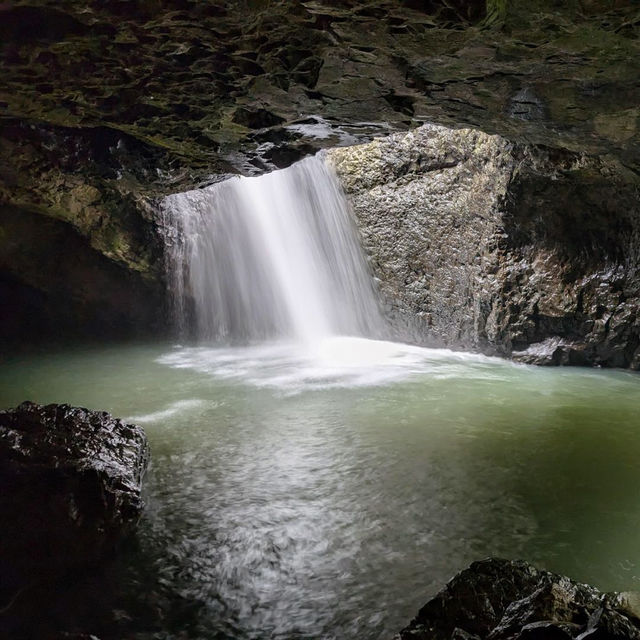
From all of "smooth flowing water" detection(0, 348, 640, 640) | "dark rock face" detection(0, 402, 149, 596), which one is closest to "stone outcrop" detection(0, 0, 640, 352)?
"dark rock face" detection(0, 402, 149, 596)

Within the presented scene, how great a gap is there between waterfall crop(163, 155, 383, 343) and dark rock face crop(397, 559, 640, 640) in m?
9.41

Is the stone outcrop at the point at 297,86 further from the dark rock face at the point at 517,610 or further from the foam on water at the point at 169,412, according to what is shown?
the dark rock face at the point at 517,610

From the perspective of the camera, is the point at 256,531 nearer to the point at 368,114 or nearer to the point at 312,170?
the point at 368,114

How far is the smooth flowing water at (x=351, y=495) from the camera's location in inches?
116

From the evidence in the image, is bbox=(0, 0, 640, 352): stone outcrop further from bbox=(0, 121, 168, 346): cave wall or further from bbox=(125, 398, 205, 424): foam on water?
bbox=(125, 398, 205, 424): foam on water

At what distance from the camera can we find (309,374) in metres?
8.70

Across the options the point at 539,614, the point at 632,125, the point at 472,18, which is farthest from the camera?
the point at 632,125

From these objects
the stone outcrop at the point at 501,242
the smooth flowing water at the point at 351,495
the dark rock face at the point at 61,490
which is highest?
the stone outcrop at the point at 501,242

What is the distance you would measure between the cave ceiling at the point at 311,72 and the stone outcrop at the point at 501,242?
7.60 feet

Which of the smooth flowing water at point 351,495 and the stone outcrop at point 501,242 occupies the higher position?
the stone outcrop at point 501,242

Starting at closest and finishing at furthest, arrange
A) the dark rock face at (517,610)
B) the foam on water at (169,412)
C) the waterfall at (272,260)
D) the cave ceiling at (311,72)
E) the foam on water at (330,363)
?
the dark rock face at (517,610), the cave ceiling at (311,72), the foam on water at (169,412), the foam on water at (330,363), the waterfall at (272,260)

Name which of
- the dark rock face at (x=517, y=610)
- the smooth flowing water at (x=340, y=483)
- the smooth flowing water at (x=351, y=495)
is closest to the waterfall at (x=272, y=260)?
the smooth flowing water at (x=340, y=483)

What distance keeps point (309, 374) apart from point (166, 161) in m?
3.88

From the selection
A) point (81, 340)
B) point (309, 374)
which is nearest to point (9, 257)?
point (81, 340)
